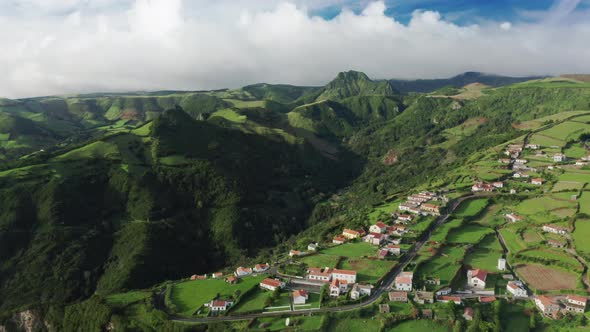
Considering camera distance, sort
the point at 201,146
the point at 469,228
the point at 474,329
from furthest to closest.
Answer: the point at 201,146 → the point at 469,228 → the point at 474,329

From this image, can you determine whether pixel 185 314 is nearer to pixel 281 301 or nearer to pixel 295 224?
pixel 281 301

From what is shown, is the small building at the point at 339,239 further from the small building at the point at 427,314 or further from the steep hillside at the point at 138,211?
the steep hillside at the point at 138,211

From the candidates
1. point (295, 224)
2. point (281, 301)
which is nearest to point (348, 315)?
point (281, 301)

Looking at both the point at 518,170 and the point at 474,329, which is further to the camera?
the point at 518,170

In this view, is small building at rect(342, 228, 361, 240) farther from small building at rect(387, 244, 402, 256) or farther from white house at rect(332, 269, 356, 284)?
white house at rect(332, 269, 356, 284)


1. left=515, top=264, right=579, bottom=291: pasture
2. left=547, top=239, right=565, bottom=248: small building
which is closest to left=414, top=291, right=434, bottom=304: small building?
left=515, top=264, right=579, bottom=291: pasture

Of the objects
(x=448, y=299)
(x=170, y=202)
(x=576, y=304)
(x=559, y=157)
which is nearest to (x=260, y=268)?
(x=448, y=299)

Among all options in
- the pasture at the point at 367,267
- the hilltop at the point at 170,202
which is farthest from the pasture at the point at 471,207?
the pasture at the point at 367,267
